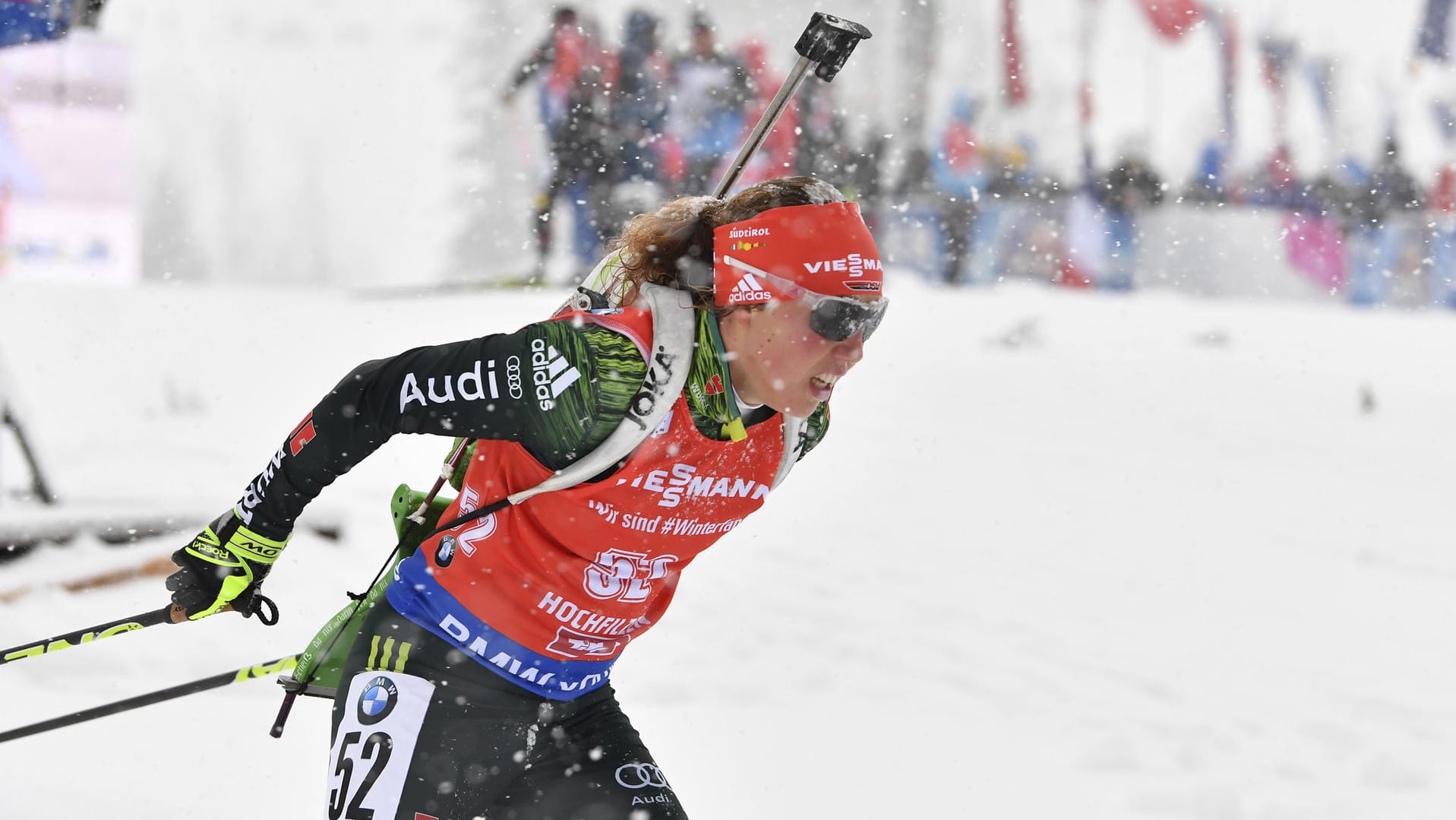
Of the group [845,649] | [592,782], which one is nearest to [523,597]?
[592,782]

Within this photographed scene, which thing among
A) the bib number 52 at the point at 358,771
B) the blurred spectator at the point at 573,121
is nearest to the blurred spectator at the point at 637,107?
the blurred spectator at the point at 573,121

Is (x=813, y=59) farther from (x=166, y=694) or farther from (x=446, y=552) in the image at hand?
(x=166, y=694)

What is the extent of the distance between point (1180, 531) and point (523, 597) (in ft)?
20.4

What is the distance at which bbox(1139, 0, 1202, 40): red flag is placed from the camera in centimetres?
1431

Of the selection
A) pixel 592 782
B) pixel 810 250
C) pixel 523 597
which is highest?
pixel 810 250

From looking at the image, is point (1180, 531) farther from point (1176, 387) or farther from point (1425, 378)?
point (1425, 378)

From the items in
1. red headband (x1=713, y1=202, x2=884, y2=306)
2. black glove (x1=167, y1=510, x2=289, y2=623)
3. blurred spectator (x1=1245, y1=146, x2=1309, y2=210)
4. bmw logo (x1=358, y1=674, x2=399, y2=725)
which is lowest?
bmw logo (x1=358, y1=674, x2=399, y2=725)

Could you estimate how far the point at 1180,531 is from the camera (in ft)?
25.4

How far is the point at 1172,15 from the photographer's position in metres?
14.6

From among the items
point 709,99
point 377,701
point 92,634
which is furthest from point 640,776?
point 709,99

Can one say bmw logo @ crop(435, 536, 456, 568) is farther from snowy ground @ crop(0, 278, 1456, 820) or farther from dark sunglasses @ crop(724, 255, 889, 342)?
snowy ground @ crop(0, 278, 1456, 820)

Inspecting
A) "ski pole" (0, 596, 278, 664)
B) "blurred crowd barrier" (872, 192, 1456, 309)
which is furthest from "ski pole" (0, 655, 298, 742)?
"blurred crowd barrier" (872, 192, 1456, 309)

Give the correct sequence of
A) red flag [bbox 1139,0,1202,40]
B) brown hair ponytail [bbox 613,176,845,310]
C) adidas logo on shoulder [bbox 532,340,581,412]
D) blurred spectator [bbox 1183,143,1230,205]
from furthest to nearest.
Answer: red flag [bbox 1139,0,1202,40], blurred spectator [bbox 1183,143,1230,205], brown hair ponytail [bbox 613,176,845,310], adidas logo on shoulder [bbox 532,340,581,412]

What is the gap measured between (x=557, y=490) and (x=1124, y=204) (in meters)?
11.2
